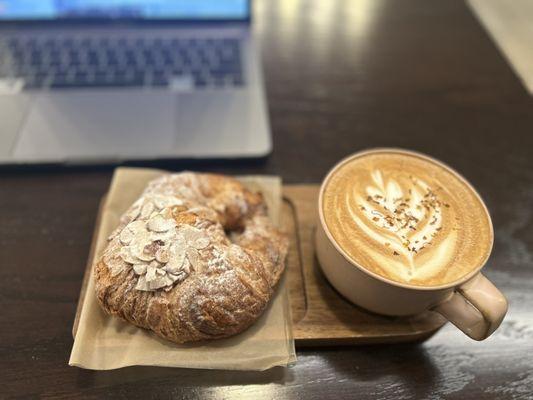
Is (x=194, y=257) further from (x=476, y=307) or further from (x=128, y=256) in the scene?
(x=476, y=307)

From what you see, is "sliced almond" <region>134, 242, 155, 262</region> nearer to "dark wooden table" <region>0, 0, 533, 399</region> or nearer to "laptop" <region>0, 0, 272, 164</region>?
"dark wooden table" <region>0, 0, 533, 399</region>

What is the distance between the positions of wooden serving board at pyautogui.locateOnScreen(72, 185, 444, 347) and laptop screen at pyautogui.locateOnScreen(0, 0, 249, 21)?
1.81ft

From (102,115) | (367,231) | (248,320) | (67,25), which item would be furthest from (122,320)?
(67,25)

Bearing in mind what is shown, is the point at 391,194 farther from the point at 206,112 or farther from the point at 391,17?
the point at 391,17

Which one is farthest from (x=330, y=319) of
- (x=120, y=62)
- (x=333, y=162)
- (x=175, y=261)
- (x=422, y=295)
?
(x=120, y=62)

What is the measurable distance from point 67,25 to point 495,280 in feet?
3.34

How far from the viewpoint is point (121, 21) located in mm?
1017

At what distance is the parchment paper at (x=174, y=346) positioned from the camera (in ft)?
Result: 1.96

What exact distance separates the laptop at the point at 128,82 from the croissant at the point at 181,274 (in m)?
0.26

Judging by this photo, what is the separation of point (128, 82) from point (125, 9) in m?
0.17

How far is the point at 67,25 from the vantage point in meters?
1.02

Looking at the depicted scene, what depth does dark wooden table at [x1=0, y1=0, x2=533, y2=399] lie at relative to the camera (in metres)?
0.63

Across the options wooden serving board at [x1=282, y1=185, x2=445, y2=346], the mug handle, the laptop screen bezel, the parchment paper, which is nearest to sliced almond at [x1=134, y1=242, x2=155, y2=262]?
the parchment paper

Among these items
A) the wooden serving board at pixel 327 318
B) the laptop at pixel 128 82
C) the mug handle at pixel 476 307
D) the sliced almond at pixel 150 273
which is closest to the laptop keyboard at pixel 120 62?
the laptop at pixel 128 82
